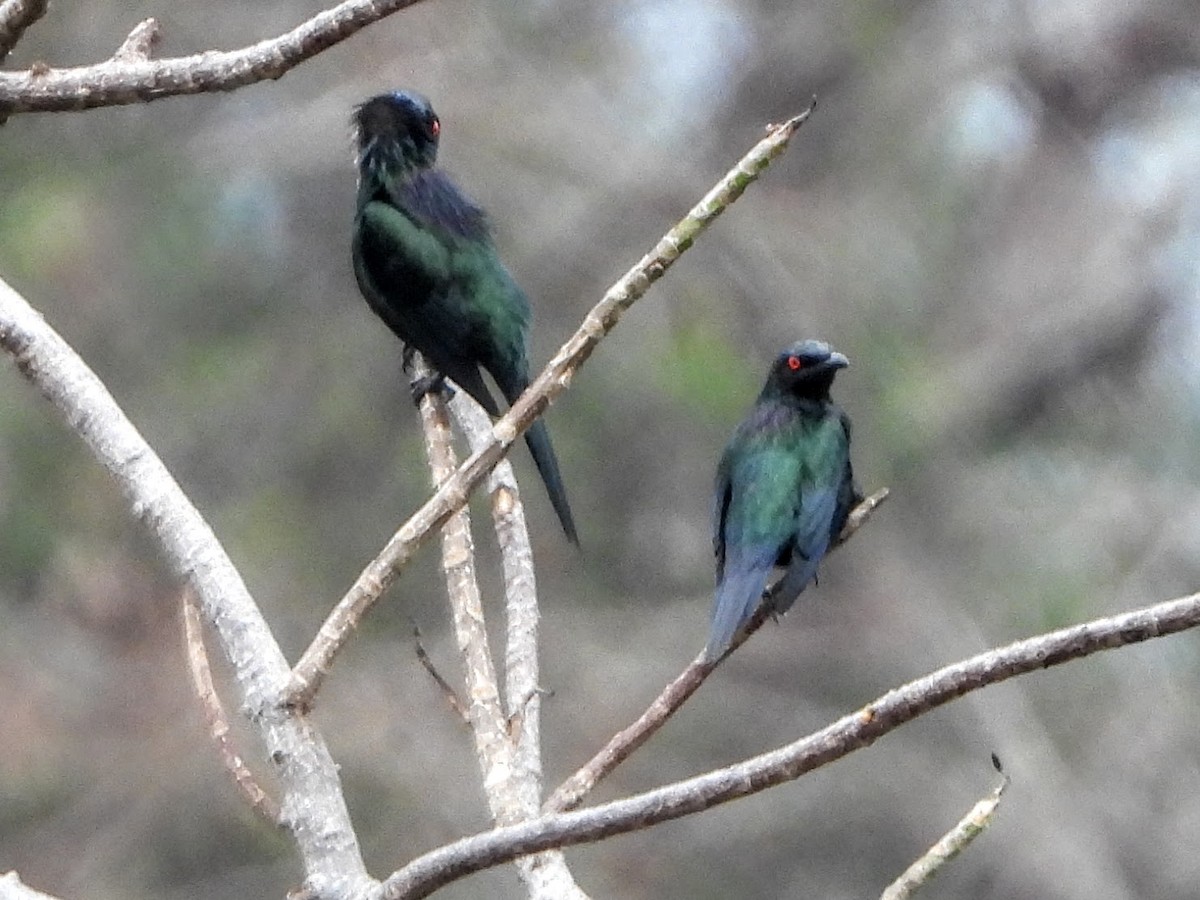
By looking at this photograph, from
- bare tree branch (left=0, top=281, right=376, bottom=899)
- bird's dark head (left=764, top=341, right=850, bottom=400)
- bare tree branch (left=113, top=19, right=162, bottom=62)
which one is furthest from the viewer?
bird's dark head (left=764, top=341, right=850, bottom=400)

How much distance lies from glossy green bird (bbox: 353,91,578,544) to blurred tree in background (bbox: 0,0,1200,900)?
356 cm

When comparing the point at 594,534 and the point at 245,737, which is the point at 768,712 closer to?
the point at 594,534

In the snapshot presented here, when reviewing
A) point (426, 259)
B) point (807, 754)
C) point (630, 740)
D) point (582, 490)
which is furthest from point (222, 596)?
point (582, 490)

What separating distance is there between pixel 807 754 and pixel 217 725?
0.97 metres

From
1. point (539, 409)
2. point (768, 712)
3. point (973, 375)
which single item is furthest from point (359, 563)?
point (539, 409)

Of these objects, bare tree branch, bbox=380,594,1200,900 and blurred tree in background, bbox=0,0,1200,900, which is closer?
bare tree branch, bbox=380,594,1200,900

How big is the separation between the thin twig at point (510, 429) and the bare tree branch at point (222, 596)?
0.18 feet

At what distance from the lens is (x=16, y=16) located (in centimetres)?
294

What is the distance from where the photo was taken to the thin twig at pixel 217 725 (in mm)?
2670

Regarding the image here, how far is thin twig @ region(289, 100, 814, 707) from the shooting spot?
2.46m

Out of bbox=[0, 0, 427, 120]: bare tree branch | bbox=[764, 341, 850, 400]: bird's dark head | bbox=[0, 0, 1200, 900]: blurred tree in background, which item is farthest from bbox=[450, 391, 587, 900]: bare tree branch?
bbox=[0, 0, 1200, 900]: blurred tree in background

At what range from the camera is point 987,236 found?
35.5ft

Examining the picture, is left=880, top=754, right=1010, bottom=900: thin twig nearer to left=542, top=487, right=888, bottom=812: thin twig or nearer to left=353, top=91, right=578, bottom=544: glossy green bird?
left=542, top=487, right=888, bottom=812: thin twig

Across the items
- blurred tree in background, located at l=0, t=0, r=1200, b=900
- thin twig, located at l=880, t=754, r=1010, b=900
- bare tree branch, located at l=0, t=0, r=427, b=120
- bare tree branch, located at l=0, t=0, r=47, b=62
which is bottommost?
blurred tree in background, located at l=0, t=0, r=1200, b=900
